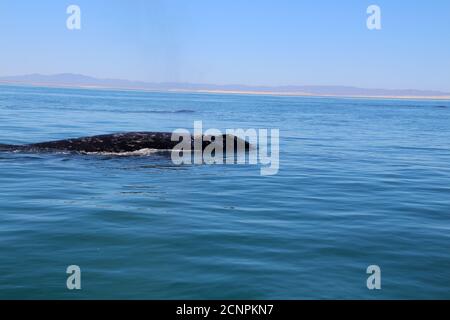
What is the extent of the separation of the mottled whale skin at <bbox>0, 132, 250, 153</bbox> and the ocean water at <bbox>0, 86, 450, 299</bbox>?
1184 millimetres

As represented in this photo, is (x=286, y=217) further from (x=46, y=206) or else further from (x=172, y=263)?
(x=46, y=206)

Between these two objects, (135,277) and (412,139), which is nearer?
(135,277)

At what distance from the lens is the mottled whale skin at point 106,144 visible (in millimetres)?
19688

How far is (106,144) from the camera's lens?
65.3ft

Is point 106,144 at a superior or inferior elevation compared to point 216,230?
superior

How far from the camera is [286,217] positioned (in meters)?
11.1

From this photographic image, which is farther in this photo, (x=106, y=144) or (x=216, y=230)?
(x=106, y=144)

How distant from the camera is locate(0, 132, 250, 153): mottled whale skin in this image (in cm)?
1969

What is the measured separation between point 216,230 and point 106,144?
36.4ft

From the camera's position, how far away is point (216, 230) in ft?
32.2

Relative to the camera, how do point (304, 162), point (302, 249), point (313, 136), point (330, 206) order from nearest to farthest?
point (302, 249)
point (330, 206)
point (304, 162)
point (313, 136)
